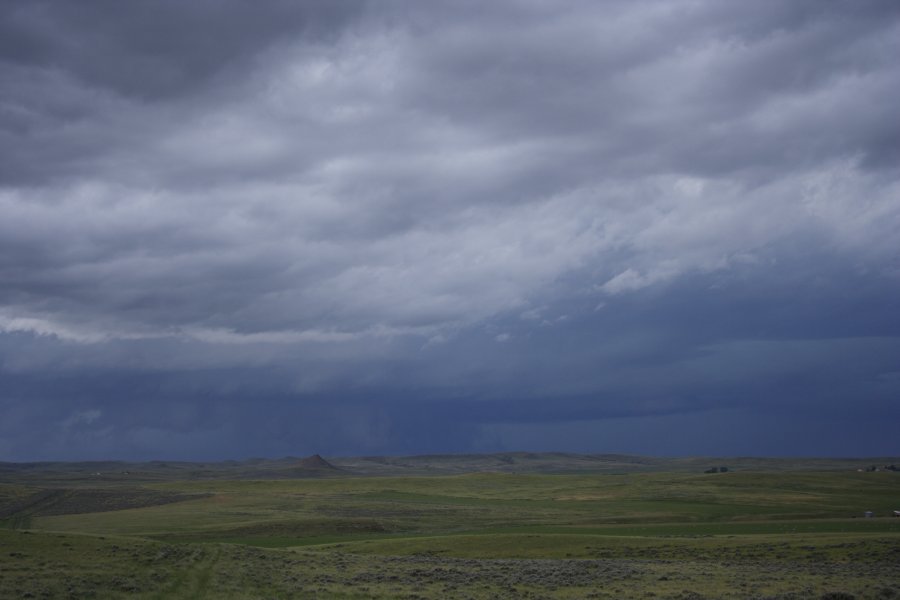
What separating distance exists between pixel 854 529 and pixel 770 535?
751 cm

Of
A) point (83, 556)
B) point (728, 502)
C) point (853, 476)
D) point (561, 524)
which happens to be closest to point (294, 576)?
point (83, 556)

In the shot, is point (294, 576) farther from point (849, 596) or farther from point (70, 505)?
point (70, 505)

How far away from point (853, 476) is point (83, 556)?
13469 centimetres

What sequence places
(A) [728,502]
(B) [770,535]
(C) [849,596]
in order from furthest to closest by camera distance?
(A) [728,502]
(B) [770,535]
(C) [849,596]

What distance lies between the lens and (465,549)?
178 feet

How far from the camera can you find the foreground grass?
36.3 m

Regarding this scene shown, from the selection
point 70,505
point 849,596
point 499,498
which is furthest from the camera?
point 499,498

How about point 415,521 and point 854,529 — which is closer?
point 854,529

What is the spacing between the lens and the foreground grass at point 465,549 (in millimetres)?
36281

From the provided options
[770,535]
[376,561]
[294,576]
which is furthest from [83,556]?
[770,535]

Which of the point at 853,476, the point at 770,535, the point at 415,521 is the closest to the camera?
the point at 770,535

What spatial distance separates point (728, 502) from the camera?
100125 millimetres

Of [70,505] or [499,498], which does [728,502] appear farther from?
[70,505]

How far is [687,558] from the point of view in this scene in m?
47.1
